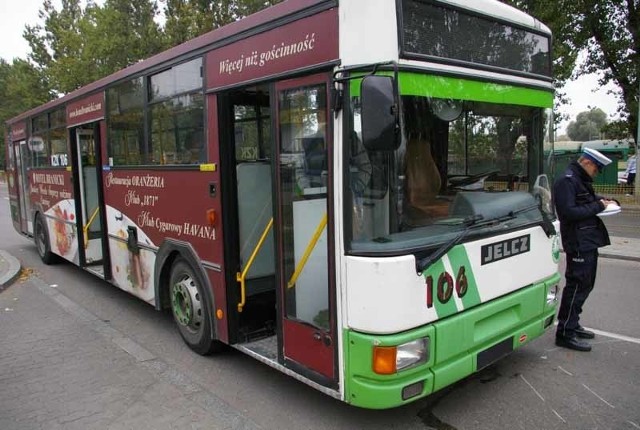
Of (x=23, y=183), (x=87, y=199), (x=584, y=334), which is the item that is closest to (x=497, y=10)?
(x=584, y=334)

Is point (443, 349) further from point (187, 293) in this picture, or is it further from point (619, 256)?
point (619, 256)

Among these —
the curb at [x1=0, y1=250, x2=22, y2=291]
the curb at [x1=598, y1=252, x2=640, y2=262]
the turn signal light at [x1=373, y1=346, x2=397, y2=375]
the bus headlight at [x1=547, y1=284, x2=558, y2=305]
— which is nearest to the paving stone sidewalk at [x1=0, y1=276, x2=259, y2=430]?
the turn signal light at [x1=373, y1=346, x2=397, y2=375]

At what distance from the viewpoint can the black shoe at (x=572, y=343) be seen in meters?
4.55

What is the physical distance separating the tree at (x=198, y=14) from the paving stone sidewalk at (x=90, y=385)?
1958cm

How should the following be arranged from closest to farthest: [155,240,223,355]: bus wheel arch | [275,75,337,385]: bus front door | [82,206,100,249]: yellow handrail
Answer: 1. [275,75,337,385]: bus front door
2. [155,240,223,355]: bus wheel arch
3. [82,206,100,249]: yellow handrail

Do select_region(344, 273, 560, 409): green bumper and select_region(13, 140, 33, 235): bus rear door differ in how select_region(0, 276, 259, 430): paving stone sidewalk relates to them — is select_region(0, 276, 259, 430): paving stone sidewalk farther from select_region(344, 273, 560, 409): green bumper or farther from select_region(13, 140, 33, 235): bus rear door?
select_region(13, 140, 33, 235): bus rear door

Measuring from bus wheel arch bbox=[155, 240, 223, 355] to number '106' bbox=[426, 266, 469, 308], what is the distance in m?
2.11

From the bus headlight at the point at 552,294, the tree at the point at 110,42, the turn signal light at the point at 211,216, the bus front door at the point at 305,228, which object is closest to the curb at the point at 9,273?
the turn signal light at the point at 211,216

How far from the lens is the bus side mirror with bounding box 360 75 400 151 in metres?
2.63

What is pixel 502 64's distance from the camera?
3.45 m

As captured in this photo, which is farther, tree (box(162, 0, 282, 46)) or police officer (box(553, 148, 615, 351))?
tree (box(162, 0, 282, 46))

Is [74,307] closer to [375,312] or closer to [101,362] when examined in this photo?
[101,362]

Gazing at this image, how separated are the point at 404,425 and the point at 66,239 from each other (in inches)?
259

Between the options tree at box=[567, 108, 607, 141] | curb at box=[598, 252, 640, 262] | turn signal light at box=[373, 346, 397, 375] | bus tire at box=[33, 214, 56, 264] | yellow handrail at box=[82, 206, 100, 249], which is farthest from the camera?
tree at box=[567, 108, 607, 141]
